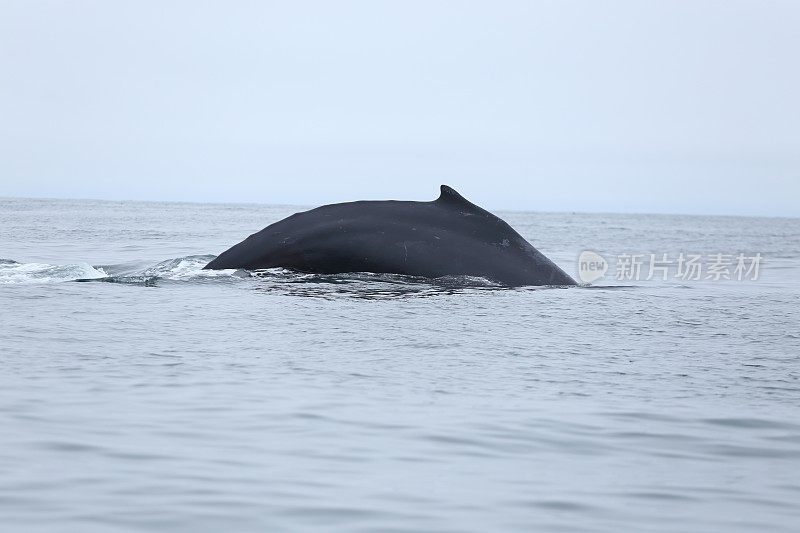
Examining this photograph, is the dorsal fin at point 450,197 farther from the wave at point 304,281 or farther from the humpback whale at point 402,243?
the wave at point 304,281

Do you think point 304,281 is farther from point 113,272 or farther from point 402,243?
point 113,272

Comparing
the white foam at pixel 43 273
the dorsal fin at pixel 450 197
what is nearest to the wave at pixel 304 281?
the white foam at pixel 43 273

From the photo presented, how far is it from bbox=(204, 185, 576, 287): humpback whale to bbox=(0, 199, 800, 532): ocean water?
782 millimetres

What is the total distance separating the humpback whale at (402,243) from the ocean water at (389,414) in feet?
2.57

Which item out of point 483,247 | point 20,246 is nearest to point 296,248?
point 483,247

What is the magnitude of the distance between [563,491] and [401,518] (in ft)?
2.78

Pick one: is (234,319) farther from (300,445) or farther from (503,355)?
(300,445)

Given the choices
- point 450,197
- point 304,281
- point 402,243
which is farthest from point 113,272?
point 450,197

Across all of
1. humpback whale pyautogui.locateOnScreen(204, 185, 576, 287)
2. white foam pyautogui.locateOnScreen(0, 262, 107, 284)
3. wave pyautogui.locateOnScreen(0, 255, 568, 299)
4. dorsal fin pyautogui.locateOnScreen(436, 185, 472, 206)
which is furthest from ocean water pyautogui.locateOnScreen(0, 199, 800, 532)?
white foam pyautogui.locateOnScreen(0, 262, 107, 284)

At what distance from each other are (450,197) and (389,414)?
6.59 metres

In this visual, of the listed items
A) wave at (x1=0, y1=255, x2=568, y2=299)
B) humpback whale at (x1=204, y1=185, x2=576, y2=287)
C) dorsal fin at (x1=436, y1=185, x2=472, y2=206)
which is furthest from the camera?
dorsal fin at (x1=436, y1=185, x2=472, y2=206)

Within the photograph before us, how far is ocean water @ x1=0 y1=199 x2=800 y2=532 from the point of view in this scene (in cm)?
426

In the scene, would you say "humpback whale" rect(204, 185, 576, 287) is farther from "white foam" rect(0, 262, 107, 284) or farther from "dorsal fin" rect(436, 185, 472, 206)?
"white foam" rect(0, 262, 107, 284)

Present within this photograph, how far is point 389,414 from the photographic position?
593 cm
